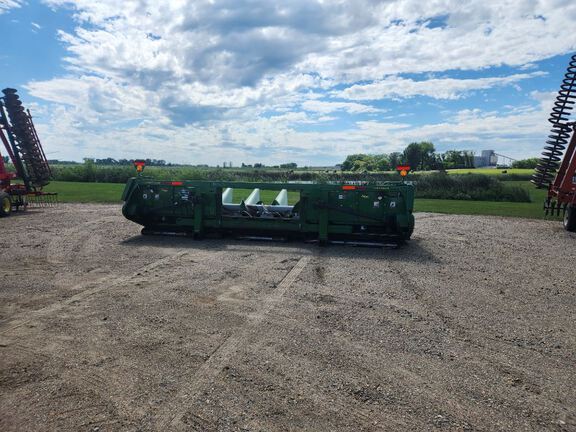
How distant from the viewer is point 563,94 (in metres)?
15.1

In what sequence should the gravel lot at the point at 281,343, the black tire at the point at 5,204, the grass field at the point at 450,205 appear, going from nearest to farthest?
the gravel lot at the point at 281,343 → the black tire at the point at 5,204 → the grass field at the point at 450,205

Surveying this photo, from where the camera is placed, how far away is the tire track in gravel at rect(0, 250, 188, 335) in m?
4.90

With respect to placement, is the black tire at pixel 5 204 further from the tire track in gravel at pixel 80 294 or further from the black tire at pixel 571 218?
the black tire at pixel 571 218

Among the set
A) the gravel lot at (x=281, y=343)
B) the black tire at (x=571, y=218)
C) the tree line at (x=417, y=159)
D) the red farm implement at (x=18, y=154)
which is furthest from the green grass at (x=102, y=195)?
the tree line at (x=417, y=159)

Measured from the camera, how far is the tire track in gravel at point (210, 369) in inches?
124

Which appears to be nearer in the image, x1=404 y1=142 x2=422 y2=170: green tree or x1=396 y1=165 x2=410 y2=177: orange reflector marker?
x1=396 y1=165 x2=410 y2=177: orange reflector marker

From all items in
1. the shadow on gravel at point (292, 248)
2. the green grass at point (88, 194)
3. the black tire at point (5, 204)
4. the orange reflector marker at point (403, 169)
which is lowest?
the green grass at point (88, 194)

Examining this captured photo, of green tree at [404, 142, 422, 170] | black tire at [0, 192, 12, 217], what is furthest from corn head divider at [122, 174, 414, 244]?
green tree at [404, 142, 422, 170]

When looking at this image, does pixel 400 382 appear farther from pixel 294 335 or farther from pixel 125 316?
pixel 125 316

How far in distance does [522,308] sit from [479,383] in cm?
276

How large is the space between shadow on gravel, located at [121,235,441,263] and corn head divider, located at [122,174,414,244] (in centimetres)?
31

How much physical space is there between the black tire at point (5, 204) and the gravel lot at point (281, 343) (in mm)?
7255

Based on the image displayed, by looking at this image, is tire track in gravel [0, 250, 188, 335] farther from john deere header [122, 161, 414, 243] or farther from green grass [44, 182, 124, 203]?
green grass [44, 182, 124, 203]

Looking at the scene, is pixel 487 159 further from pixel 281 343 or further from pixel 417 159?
pixel 281 343
